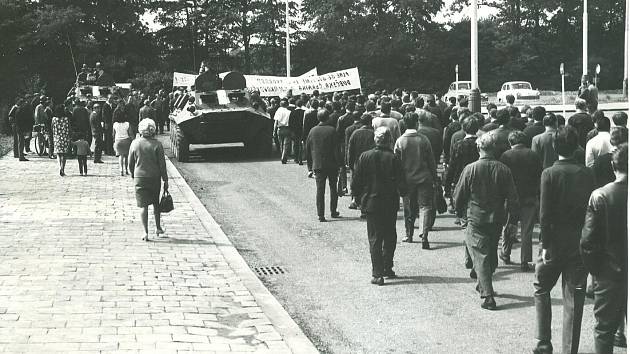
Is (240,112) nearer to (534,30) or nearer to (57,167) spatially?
(57,167)

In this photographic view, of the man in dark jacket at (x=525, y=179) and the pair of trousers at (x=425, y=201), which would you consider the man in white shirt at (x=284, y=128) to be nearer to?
the pair of trousers at (x=425, y=201)

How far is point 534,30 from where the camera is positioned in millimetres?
73562

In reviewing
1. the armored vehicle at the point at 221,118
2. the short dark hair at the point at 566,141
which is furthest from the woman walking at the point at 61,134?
the short dark hair at the point at 566,141

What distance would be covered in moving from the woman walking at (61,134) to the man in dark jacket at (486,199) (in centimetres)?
1385

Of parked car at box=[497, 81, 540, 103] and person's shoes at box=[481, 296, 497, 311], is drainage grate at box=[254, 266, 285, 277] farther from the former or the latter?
parked car at box=[497, 81, 540, 103]

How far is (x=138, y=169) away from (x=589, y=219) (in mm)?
7498

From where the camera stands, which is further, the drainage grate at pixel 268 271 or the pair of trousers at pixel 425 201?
the pair of trousers at pixel 425 201

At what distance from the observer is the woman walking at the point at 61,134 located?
21562mm

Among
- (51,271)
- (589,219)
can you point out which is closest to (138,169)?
(51,271)

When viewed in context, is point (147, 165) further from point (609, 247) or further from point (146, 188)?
point (609, 247)

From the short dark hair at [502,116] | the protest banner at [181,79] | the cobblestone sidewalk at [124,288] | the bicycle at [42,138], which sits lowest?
the cobblestone sidewalk at [124,288]

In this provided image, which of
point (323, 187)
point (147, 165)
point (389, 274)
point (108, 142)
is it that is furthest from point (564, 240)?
point (108, 142)

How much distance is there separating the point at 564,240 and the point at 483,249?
72.1 inches

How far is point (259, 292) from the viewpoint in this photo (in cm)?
990
